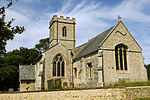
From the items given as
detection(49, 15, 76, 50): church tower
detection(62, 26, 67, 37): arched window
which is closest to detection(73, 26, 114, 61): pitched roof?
detection(49, 15, 76, 50): church tower

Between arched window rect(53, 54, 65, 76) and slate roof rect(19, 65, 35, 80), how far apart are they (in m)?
6.59

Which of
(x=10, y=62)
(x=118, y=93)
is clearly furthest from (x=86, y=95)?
(x=10, y=62)

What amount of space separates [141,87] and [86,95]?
19.4ft

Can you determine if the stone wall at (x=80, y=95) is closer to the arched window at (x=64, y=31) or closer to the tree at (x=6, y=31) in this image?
the tree at (x=6, y=31)

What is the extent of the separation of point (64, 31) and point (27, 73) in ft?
39.6

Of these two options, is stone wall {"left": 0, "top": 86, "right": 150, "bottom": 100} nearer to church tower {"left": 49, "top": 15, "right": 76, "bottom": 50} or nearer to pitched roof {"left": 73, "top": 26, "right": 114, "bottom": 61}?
pitched roof {"left": 73, "top": 26, "right": 114, "bottom": 61}

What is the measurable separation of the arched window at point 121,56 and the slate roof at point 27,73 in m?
17.3

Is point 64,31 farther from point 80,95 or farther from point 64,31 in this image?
point 80,95

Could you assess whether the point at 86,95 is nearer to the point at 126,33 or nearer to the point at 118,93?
the point at 118,93

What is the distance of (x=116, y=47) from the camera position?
21.1m

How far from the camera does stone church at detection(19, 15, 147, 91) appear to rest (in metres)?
19.8

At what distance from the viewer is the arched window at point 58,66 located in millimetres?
26156

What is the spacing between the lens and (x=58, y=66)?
2653 centimetres

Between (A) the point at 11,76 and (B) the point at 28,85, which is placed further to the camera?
Result: (A) the point at 11,76
